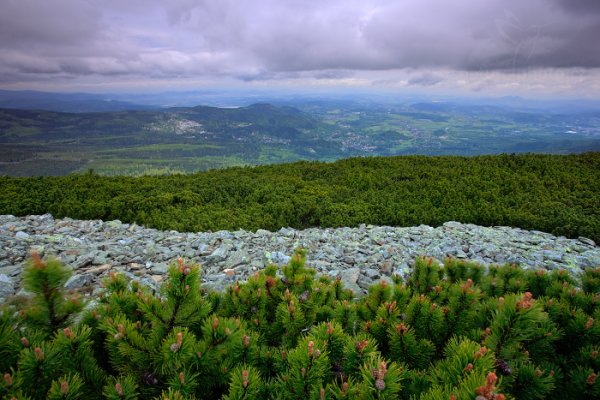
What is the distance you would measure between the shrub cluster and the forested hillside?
1003 cm

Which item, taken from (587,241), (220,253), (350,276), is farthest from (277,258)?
(587,241)

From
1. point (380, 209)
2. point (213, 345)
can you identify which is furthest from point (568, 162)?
point (213, 345)

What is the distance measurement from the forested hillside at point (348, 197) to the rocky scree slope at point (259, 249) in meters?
0.95

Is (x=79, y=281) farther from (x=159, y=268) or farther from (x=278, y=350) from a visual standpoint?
(x=278, y=350)

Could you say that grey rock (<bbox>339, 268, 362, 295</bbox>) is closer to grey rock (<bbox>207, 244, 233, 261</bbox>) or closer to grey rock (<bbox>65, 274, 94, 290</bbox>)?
Answer: grey rock (<bbox>207, 244, 233, 261</bbox>)

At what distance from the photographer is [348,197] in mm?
16594

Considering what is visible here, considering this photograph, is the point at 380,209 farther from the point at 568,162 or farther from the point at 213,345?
the point at 568,162

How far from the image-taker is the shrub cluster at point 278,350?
2047 millimetres

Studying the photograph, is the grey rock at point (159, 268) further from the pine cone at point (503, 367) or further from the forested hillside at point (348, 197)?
the pine cone at point (503, 367)

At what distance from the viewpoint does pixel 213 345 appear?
8.43ft

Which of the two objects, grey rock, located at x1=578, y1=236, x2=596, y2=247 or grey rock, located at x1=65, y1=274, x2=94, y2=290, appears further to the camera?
grey rock, located at x1=578, y1=236, x2=596, y2=247

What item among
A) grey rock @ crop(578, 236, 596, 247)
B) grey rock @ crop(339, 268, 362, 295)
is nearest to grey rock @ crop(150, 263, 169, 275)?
grey rock @ crop(339, 268, 362, 295)

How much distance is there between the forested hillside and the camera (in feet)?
44.8

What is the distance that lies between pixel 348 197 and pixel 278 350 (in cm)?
1409
